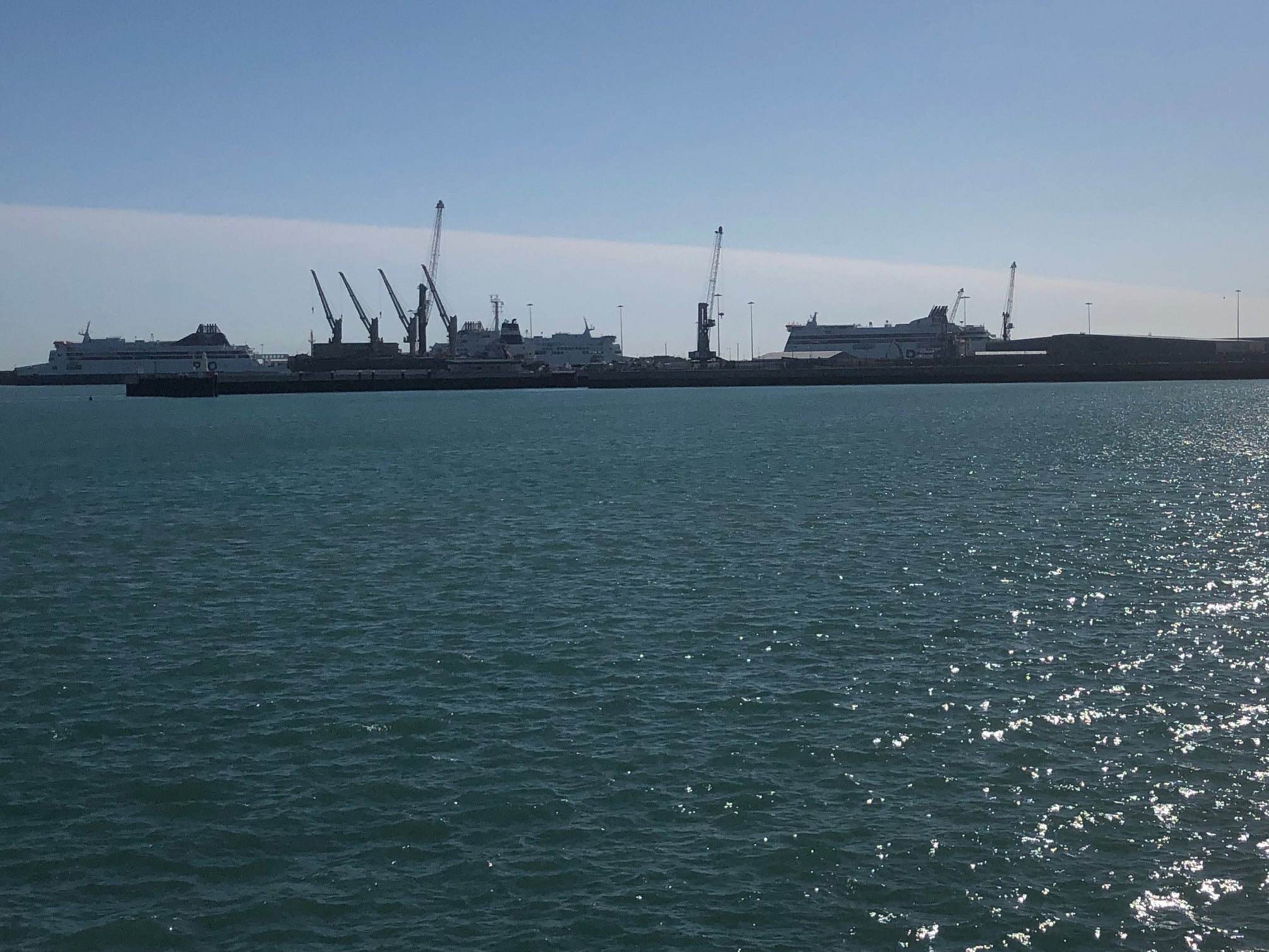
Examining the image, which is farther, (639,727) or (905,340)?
(905,340)

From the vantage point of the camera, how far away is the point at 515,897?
10.6m

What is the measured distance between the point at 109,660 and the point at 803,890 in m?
13.7

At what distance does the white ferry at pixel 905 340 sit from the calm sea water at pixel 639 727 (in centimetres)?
15702

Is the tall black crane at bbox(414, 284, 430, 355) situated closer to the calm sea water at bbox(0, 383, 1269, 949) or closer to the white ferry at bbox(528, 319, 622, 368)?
the white ferry at bbox(528, 319, 622, 368)

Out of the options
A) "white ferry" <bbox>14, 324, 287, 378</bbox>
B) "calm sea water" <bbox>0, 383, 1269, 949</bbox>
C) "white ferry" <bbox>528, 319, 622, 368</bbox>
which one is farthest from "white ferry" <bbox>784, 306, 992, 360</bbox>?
"calm sea water" <bbox>0, 383, 1269, 949</bbox>

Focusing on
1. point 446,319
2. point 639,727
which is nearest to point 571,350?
point 446,319

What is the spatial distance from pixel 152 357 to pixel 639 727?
187 meters

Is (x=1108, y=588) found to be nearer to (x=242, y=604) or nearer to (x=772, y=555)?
(x=772, y=555)

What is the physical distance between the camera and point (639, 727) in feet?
50.0

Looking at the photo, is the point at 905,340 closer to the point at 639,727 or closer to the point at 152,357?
the point at 152,357

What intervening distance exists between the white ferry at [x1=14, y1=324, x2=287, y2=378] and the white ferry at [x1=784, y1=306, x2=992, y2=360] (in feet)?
327

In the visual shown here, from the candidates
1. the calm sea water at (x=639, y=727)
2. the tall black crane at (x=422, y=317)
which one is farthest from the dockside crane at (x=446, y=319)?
the calm sea water at (x=639, y=727)

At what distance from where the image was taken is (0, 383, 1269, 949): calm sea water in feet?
34.3

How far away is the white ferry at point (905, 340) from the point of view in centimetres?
18900
